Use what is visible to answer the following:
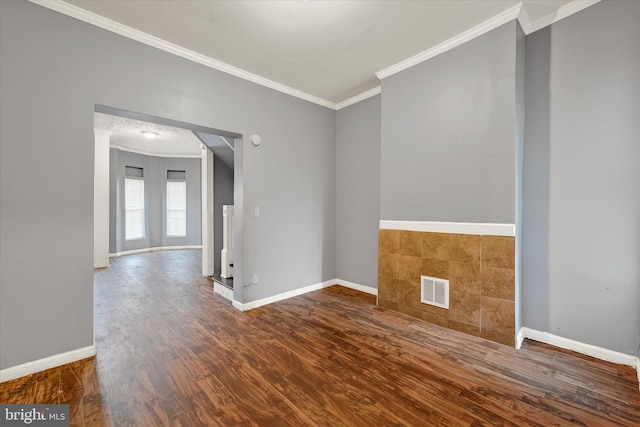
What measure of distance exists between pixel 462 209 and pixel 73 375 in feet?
12.0

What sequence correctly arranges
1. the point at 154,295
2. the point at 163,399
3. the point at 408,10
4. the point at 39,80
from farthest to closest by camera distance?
the point at 154,295 < the point at 408,10 < the point at 39,80 < the point at 163,399

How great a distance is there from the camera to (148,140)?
7.02 meters

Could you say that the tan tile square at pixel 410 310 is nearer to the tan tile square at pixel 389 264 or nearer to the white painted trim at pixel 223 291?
the tan tile square at pixel 389 264

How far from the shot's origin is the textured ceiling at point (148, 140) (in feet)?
18.0

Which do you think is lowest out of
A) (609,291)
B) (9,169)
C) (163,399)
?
(163,399)

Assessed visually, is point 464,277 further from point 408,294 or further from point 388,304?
point 388,304

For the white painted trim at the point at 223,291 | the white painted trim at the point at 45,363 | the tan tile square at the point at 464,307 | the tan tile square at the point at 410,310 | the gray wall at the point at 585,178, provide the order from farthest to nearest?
the white painted trim at the point at 223,291, the tan tile square at the point at 410,310, the tan tile square at the point at 464,307, the gray wall at the point at 585,178, the white painted trim at the point at 45,363

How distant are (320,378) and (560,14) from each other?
12.3ft

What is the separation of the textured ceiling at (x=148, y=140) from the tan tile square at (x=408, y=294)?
5.68 meters

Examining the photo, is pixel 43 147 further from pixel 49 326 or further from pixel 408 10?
pixel 408 10

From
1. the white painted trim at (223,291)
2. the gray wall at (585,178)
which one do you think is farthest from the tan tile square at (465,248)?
the white painted trim at (223,291)

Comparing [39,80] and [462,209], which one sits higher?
[39,80]

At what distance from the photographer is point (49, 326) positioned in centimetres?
219

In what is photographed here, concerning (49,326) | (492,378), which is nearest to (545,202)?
(492,378)
